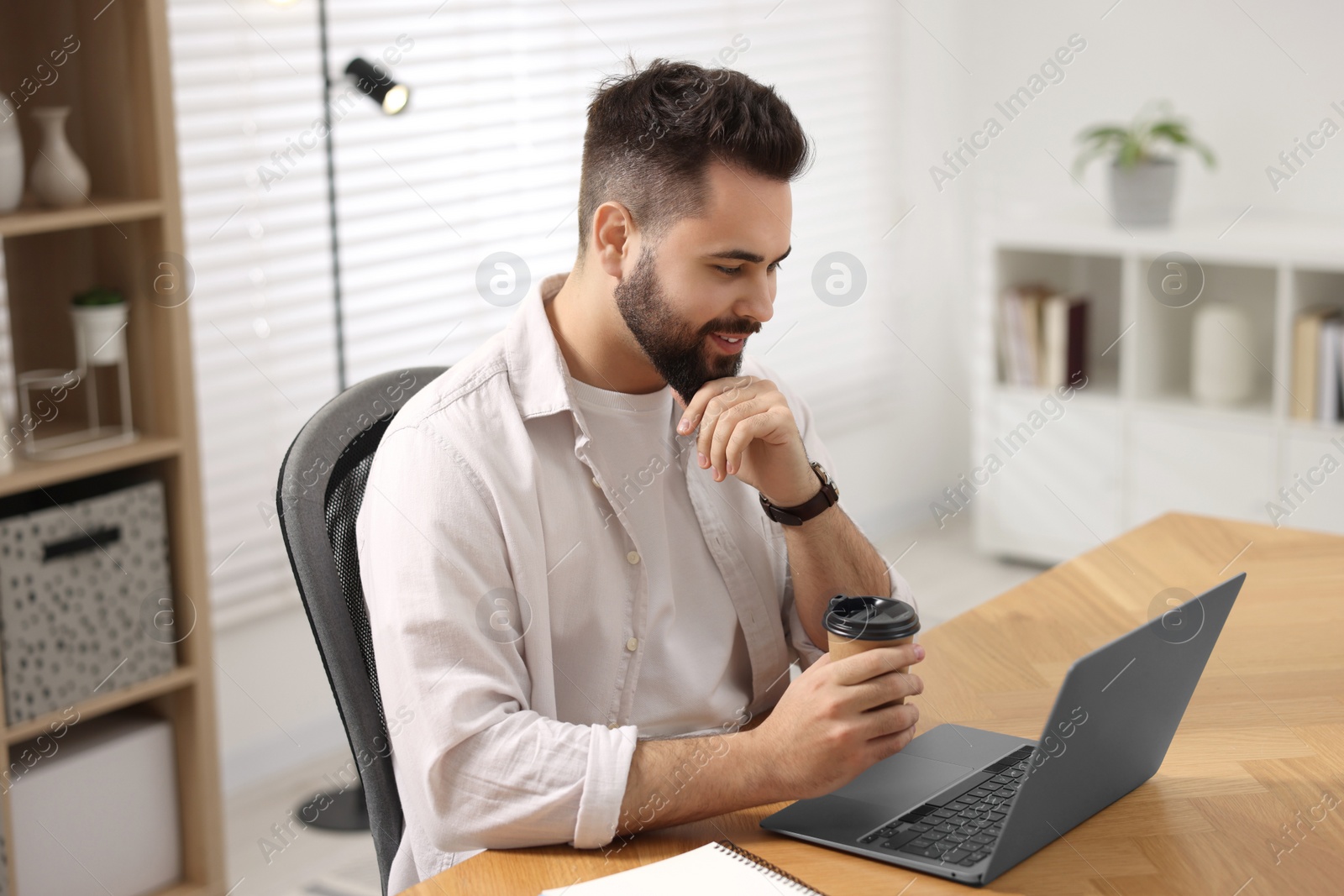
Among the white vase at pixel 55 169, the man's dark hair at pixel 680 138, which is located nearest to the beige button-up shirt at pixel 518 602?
the man's dark hair at pixel 680 138

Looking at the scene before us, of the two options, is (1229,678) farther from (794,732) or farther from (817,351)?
(817,351)

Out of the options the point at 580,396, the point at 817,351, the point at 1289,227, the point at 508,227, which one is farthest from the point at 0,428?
the point at 1289,227

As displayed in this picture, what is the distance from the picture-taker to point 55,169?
88.6 inches

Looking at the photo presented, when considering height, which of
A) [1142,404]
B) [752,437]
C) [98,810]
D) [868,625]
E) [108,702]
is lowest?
[98,810]

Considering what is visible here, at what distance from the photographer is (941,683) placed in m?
1.52

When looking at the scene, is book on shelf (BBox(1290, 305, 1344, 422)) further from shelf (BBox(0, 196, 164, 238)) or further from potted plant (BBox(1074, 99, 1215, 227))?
shelf (BBox(0, 196, 164, 238))

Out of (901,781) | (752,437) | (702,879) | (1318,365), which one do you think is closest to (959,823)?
(901,781)

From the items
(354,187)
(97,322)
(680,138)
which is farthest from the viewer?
(354,187)

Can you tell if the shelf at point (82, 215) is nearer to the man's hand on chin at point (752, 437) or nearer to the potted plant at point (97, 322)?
the potted plant at point (97, 322)

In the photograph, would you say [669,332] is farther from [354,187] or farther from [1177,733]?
[354,187]

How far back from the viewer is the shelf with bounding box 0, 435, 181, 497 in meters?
2.18

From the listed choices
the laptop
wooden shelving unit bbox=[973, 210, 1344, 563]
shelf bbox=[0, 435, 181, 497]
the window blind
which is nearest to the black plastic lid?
the laptop

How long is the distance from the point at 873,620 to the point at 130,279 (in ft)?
5.52

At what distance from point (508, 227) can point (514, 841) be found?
7.53ft
